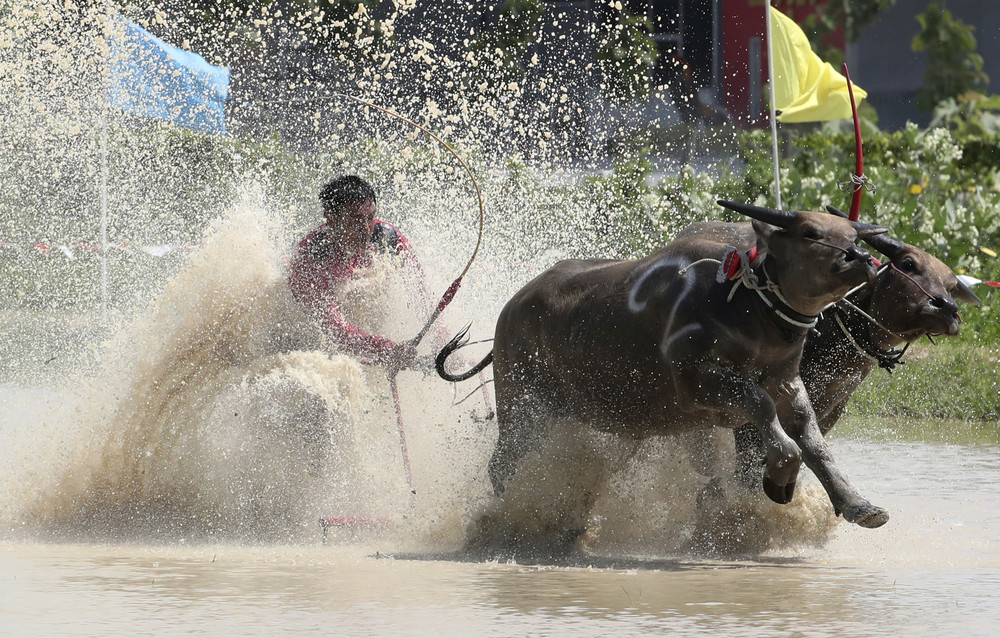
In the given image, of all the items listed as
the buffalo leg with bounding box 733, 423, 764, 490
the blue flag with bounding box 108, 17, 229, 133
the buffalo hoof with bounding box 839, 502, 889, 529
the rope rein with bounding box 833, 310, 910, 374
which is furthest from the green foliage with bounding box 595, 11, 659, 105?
the buffalo hoof with bounding box 839, 502, 889, 529

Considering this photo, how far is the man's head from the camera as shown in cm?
713

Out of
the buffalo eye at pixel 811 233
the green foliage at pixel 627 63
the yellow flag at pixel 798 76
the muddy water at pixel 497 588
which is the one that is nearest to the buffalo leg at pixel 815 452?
the muddy water at pixel 497 588

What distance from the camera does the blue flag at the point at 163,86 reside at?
12250 millimetres

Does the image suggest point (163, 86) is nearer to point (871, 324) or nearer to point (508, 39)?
point (508, 39)

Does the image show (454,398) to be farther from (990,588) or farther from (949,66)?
(949,66)

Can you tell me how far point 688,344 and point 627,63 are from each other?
11382 mm

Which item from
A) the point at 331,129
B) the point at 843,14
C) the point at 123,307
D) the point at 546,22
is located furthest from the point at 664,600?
the point at 843,14

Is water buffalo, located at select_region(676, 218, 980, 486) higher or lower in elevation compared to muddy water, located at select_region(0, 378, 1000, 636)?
higher

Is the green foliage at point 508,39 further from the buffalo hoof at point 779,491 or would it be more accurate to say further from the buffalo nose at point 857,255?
the buffalo nose at point 857,255

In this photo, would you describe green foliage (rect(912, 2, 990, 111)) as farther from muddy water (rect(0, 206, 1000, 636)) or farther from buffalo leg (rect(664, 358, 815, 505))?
buffalo leg (rect(664, 358, 815, 505))

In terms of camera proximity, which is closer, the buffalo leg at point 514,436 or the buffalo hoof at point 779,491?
the buffalo hoof at point 779,491

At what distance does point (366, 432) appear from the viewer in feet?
23.1

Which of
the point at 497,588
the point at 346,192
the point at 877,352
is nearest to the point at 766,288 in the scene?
the point at 877,352

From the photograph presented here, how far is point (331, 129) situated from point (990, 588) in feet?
41.6
